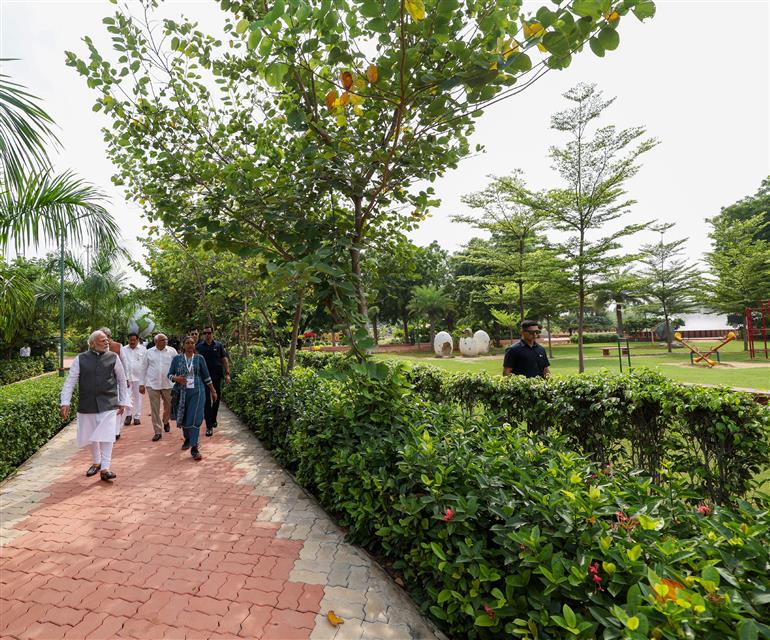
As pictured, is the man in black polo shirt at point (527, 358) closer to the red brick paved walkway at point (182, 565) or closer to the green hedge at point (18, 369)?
the red brick paved walkway at point (182, 565)

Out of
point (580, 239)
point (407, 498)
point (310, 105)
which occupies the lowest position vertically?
point (407, 498)

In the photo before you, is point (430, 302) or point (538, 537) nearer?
point (538, 537)

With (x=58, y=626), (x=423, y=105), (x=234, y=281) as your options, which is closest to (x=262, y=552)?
(x=58, y=626)

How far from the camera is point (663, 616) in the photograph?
4.69ft

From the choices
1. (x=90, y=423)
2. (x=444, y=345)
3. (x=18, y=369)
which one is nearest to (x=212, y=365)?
(x=90, y=423)

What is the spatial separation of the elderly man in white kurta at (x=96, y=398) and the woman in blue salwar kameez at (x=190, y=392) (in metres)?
0.91

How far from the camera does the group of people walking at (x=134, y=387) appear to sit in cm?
494

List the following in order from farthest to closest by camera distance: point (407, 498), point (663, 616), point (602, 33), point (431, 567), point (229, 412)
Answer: point (229, 412), point (407, 498), point (431, 567), point (602, 33), point (663, 616)

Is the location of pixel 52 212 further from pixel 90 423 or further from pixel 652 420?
pixel 652 420

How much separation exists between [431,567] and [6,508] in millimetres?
4482

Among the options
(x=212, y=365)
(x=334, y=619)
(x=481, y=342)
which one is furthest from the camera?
(x=481, y=342)

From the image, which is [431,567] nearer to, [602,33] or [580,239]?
[602,33]

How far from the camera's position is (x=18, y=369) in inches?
697

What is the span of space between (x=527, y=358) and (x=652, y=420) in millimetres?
1766
